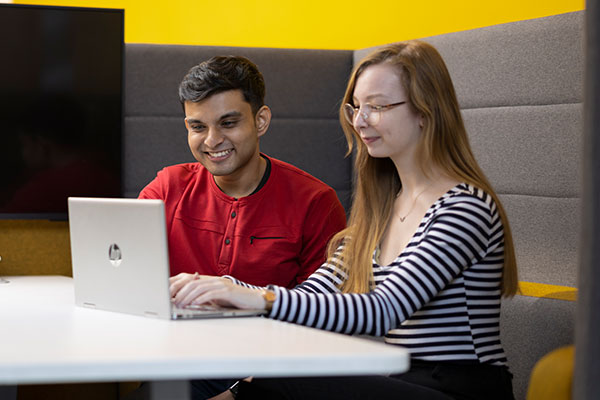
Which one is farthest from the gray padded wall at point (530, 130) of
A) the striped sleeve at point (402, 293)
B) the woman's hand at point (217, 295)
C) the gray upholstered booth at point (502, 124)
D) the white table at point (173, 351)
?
the white table at point (173, 351)

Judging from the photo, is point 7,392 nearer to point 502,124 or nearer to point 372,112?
point 372,112

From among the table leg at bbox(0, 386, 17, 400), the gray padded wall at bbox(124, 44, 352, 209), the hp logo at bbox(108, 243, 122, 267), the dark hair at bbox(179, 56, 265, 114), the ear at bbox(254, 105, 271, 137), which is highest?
the gray padded wall at bbox(124, 44, 352, 209)

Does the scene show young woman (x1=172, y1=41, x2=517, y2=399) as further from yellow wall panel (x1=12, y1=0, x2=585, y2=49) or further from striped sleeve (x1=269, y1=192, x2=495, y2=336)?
yellow wall panel (x1=12, y1=0, x2=585, y2=49)

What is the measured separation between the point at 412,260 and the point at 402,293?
67 millimetres

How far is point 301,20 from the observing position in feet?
12.0

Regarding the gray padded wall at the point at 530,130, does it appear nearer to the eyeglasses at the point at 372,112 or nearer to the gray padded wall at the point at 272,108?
the gray padded wall at the point at 272,108

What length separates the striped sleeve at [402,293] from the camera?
1414mm

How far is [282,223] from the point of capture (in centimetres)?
215

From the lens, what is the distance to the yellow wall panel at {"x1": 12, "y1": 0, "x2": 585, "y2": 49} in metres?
3.13

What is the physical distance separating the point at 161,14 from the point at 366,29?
1.07 metres

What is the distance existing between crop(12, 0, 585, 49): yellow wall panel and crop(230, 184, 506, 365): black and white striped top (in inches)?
66.4

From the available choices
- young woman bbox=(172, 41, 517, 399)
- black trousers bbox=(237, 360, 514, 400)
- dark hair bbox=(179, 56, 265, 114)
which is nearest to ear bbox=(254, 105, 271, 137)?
dark hair bbox=(179, 56, 265, 114)

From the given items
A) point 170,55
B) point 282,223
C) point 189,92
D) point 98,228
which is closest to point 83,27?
point 170,55

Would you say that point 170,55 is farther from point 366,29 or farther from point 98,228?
point 98,228
